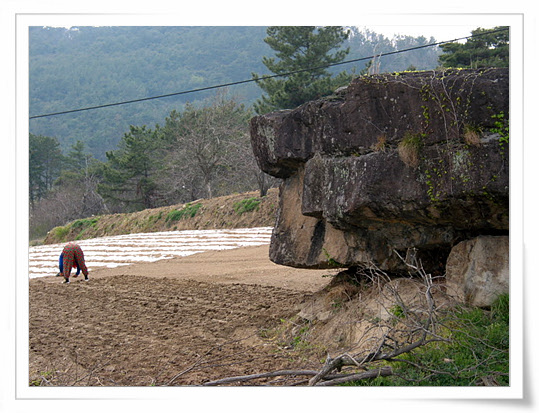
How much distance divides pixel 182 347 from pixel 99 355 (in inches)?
43.2

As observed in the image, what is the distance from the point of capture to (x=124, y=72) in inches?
2388

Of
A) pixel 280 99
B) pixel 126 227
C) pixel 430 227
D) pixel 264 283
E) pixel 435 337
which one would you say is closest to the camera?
pixel 435 337

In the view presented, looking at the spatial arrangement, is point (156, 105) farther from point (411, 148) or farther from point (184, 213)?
point (411, 148)

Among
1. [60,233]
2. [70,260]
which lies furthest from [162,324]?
[60,233]

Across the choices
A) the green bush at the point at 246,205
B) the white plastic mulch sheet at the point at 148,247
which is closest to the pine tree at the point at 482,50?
the white plastic mulch sheet at the point at 148,247

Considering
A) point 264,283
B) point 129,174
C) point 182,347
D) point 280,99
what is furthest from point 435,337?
point 129,174

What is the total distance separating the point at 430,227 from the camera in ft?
21.5

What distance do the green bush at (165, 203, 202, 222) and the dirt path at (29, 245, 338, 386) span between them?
14.1 m

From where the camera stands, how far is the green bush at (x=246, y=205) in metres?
25.9

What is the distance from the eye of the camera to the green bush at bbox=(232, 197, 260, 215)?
2591 cm

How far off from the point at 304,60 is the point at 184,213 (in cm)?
959

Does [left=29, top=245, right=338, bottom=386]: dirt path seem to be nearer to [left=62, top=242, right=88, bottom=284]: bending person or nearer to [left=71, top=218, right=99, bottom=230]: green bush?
[left=62, top=242, right=88, bottom=284]: bending person
